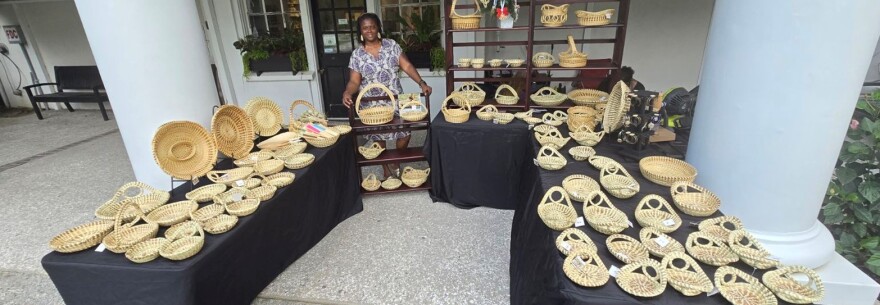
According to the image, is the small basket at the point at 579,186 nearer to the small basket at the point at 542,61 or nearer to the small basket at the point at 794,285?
the small basket at the point at 794,285

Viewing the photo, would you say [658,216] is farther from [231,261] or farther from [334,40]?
[334,40]

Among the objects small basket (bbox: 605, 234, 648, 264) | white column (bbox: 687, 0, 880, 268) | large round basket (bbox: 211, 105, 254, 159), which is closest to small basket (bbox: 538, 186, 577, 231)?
small basket (bbox: 605, 234, 648, 264)

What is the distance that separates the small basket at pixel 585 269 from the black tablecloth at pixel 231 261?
1.32 meters

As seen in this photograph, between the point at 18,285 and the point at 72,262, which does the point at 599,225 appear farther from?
the point at 18,285

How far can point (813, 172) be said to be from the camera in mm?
1372

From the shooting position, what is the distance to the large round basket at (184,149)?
6.24 ft

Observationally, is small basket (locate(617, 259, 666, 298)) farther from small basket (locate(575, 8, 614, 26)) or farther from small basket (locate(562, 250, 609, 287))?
small basket (locate(575, 8, 614, 26))

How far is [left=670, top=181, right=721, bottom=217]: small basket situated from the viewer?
141 cm

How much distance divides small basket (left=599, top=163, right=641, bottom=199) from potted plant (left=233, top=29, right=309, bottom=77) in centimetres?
451

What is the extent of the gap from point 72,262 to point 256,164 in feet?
2.99

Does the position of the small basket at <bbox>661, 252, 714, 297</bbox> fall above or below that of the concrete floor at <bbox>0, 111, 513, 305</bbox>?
above

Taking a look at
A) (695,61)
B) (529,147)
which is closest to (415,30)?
(529,147)

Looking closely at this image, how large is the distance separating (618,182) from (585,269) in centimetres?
68

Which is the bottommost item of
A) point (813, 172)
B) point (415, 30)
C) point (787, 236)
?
point (787, 236)
